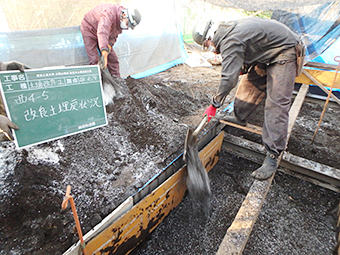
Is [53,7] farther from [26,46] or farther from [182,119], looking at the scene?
[182,119]

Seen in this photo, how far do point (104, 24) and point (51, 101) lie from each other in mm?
2177

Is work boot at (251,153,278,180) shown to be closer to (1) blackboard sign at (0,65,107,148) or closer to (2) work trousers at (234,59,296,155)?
(2) work trousers at (234,59,296,155)

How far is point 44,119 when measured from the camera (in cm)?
144

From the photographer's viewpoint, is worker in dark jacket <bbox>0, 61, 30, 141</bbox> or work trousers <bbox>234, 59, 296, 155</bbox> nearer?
worker in dark jacket <bbox>0, 61, 30, 141</bbox>

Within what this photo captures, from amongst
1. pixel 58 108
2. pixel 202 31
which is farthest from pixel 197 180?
pixel 202 31

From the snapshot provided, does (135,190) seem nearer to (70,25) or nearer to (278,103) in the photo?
(278,103)

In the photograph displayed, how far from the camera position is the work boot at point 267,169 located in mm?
1986

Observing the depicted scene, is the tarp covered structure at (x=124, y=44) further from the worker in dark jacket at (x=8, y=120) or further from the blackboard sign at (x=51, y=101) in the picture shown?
the blackboard sign at (x=51, y=101)

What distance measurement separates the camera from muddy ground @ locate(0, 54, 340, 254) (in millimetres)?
1382

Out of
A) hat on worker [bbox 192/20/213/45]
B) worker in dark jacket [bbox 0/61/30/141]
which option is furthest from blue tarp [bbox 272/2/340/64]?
worker in dark jacket [bbox 0/61/30/141]

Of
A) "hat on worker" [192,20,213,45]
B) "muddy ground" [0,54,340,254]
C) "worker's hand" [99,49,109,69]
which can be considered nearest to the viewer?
"muddy ground" [0,54,340,254]

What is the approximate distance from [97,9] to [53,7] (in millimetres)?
783

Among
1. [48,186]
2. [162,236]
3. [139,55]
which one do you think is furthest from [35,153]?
[139,55]

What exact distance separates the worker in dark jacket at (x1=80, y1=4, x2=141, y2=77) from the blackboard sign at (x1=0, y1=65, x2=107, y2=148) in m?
1.70
